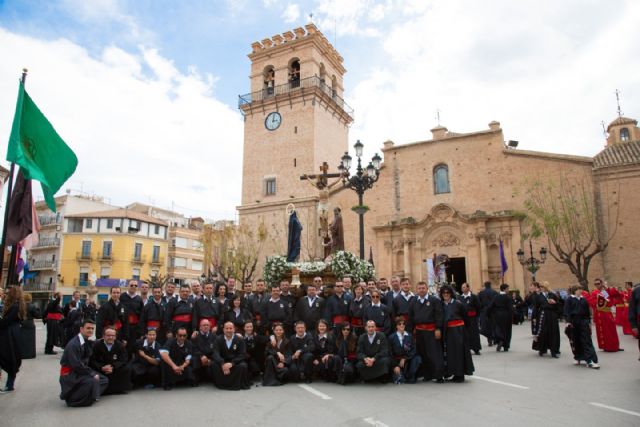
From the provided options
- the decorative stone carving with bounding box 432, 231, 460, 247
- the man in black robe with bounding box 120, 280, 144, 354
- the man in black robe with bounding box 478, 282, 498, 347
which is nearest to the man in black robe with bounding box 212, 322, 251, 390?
→ the man in black robe with bounding box 120, 280, 144, 354

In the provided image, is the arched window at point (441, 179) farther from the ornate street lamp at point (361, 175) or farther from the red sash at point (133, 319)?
the red sash at point (133, 319)

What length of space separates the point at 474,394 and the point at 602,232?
20873mm

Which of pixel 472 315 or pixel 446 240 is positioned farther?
pixel 446 240

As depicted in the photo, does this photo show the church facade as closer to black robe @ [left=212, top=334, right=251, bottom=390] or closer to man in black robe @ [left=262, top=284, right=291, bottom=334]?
man in black robe @ [left=262, top=284, right=291, bottom=334]

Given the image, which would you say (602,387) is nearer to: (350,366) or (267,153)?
(350,366)

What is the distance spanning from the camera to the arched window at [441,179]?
28.1m

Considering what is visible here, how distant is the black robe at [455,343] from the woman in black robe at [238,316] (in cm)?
375

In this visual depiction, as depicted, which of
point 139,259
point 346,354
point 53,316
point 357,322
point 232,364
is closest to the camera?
point 232,364

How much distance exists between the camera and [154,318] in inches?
369

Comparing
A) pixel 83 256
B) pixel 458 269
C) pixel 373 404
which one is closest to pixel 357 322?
pixel 373 404

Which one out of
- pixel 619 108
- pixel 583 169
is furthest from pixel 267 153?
pixel 619 108

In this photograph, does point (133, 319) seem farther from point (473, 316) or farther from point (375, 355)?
point (473, 316)

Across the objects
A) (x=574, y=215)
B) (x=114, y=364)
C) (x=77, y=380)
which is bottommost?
(x=77, y=380)

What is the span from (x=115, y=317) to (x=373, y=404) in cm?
583
